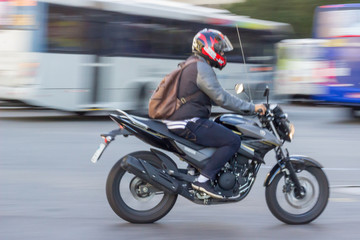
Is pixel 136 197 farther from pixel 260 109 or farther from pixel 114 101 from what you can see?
pixel 114 101

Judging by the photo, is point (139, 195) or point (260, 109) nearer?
point (260, 109)

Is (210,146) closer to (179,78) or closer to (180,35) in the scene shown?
(179,78)

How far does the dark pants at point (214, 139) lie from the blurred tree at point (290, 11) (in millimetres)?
32892

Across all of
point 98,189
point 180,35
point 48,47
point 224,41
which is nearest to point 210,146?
point 224,41

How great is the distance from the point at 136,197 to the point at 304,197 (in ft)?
4.46

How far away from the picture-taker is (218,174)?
5.77m

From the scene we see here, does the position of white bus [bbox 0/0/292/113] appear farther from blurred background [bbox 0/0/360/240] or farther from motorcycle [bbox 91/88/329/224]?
motorcycle [bbox 91/88/329/224]

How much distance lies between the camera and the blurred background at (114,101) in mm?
5836

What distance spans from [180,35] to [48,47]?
3.58 meters

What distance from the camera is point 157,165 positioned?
5770 millimetres

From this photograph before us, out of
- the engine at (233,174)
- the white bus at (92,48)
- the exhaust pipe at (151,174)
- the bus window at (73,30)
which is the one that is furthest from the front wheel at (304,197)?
the bus window at (73,30)

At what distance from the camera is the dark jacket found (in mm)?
5617

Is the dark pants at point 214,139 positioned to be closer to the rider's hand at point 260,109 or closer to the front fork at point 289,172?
the rider's hand at point 260,109

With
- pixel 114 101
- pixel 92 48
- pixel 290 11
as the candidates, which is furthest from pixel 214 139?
pixel 290 11
